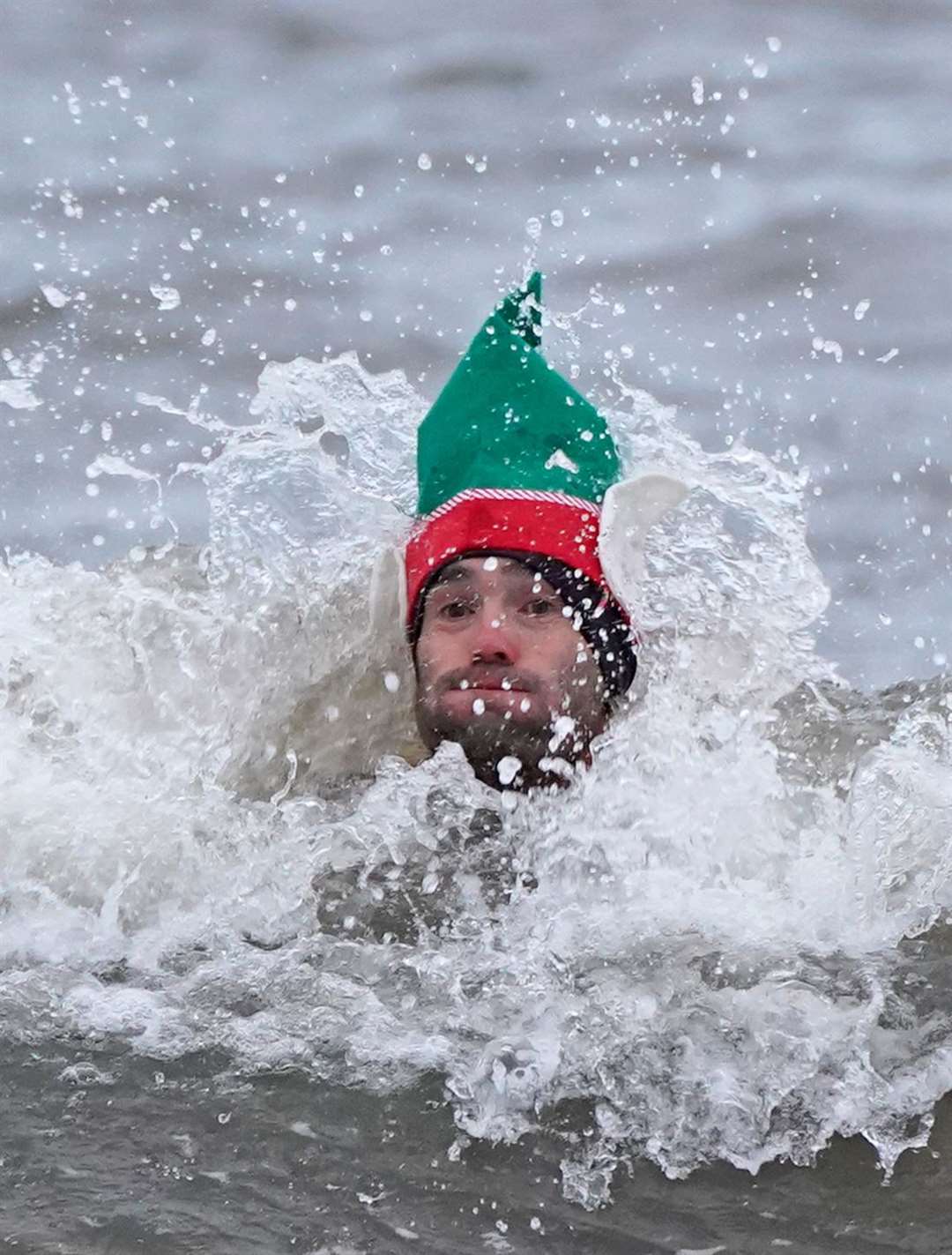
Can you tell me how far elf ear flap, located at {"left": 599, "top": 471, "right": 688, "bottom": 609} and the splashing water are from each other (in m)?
0.11

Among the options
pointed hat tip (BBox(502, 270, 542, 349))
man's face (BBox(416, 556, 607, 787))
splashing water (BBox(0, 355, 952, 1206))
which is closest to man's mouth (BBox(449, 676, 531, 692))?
man's face (BBox(416, 556, 607, 787))

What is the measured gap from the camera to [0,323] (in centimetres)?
611

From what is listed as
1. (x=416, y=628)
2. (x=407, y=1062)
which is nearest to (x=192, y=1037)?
(x=407, y=1062)

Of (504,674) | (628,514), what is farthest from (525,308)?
(504,674)

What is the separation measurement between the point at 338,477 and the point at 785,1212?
216cm

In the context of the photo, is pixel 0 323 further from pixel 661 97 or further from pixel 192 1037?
pixel 192 1037

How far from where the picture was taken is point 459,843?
10.6 feet

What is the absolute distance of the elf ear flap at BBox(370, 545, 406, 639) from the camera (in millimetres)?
3742

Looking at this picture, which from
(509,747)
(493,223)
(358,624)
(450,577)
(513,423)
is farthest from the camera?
(493,223)

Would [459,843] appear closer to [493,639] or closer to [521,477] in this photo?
[493,639]

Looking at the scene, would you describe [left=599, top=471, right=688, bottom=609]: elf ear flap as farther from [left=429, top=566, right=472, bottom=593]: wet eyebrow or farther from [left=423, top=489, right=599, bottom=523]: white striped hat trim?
[left=429, top=566, right=472, bottom=593]: wet eyebrow

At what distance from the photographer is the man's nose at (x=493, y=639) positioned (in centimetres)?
341

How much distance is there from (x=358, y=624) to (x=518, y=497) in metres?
0.45

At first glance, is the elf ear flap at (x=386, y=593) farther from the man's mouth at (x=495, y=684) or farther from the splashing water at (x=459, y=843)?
the man's mouth at (x=495, y=684)
